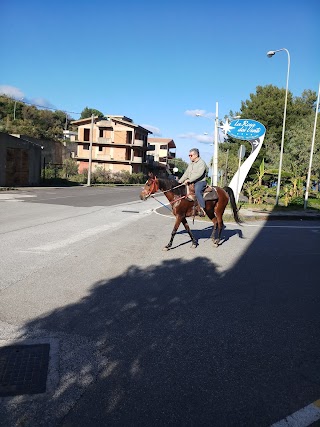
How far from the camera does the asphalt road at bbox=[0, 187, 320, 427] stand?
2658 mm

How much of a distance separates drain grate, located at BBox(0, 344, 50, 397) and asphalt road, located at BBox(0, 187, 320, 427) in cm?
9

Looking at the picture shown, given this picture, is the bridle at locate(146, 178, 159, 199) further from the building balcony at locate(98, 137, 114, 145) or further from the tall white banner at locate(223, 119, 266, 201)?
the building balcony at locate(98, 137, 114, 145)

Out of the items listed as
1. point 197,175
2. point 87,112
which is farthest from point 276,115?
point 87,112

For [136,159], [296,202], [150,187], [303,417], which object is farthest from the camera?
[136,159]

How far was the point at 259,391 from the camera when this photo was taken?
9.51ft

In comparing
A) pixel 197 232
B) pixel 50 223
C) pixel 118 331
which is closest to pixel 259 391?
pixel 118 331

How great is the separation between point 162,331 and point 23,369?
1.51m

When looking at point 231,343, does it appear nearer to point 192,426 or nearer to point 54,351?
point 192,426

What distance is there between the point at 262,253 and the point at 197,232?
3177 mm

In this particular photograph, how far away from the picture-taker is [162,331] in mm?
3914

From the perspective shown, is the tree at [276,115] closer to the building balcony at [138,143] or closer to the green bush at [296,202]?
the green bush at [296,202]

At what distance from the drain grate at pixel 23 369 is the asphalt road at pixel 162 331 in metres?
0.09

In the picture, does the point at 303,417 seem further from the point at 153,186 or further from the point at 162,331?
the point at 153,186

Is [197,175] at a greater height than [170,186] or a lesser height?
greater
